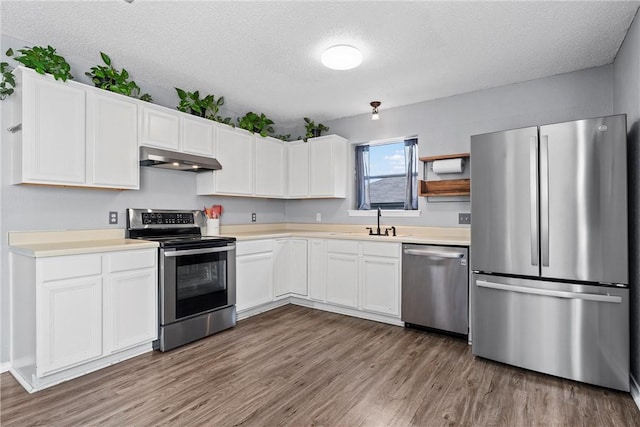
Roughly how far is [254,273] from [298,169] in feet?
5.54

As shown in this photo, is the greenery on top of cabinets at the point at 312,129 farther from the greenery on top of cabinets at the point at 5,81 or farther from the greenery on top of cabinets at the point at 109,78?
the greenery on top of cabinets at the point at 5,81

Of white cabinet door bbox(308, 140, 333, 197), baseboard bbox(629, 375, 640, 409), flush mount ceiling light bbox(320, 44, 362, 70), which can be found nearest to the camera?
baseboard bbox(629, 375, 640, 409)

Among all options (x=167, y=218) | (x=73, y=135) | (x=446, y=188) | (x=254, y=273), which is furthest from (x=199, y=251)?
(x=446, y=188)

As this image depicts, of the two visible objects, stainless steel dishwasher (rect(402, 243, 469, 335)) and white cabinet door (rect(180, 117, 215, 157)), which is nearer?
stainless steel dishwasher (rect(402, 243, 469, 335))

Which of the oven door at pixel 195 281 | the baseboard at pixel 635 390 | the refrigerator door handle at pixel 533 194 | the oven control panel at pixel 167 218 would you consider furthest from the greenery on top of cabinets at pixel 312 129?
the baseboard at pixel 635 390

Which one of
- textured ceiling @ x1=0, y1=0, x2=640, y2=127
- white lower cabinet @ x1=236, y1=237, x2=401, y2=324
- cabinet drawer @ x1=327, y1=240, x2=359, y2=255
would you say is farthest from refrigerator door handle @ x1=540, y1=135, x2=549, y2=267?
cabinet drawer @ x1=327, y1=240, x2=359, y2=255

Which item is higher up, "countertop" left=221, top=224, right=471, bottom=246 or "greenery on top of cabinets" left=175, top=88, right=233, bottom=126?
"greenery on top of cabinets" left=175, top=88, right=233, bottom=126

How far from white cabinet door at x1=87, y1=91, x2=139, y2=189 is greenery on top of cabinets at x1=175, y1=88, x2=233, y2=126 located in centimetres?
61

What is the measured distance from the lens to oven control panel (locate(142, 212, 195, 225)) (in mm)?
3355

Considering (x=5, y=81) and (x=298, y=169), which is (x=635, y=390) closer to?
(x=298, y=169)

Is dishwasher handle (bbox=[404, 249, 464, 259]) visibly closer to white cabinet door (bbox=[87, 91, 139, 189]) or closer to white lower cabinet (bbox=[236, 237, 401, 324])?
white lower cabinet (bbox=[236, 237, 401, 324])

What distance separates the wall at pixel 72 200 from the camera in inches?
100

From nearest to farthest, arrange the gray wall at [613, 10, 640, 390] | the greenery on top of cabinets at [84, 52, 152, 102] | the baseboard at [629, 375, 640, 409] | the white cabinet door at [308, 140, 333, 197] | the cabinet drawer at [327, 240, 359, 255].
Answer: the baseboard at [629, 375, 640, 409] → the gray wall at [613, 10, 640, 390] → the greenery on top of cabinets at [84, 52, 152, 102] → the cabinet drawer at [327, 240, 359, 255] → the white cabinet door at [308, 140, 333, 197]

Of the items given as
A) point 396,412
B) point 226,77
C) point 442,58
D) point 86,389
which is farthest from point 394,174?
point 86,389
